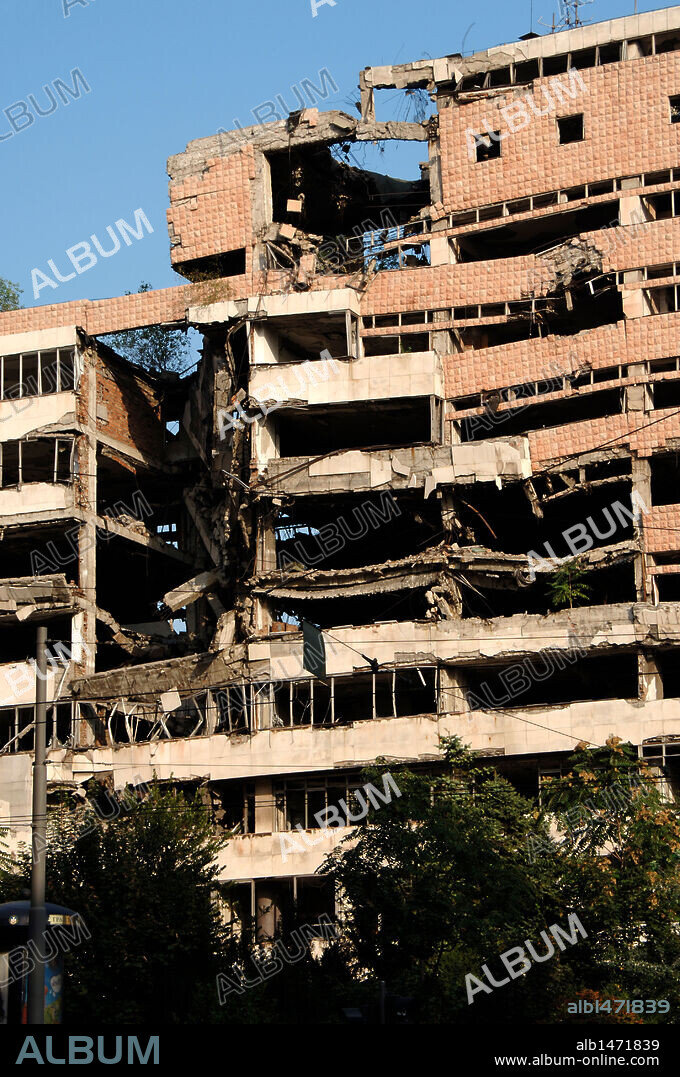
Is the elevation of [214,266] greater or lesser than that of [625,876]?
greater

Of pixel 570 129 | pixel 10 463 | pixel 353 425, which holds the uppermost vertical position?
pixel 570 129

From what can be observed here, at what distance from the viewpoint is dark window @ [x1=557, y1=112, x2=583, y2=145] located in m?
47.7

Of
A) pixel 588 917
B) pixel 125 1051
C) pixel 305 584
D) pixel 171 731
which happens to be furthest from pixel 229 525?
pixel 125 1051

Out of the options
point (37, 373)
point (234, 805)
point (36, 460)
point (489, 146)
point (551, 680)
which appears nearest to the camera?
point (234, 805)

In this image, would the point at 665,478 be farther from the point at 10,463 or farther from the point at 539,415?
the point at 10,463

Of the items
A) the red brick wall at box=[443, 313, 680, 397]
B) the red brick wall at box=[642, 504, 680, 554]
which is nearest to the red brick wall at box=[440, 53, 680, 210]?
the red brick wall at box=[443, 313, 680, 397]

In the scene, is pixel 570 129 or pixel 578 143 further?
pixel 570 129

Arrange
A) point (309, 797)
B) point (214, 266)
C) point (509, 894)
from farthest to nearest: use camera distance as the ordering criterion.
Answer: point (214, 266) → point (309, 797) → point (509, 894)

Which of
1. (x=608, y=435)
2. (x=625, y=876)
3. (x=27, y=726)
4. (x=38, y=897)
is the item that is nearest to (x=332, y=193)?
(x=608, y=435)

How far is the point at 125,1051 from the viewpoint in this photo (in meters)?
18.7

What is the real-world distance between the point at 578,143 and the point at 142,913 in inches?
1101

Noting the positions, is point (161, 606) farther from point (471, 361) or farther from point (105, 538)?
point (471, 361)

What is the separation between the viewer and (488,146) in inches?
1932

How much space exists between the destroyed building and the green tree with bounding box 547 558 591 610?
494 millimetres
